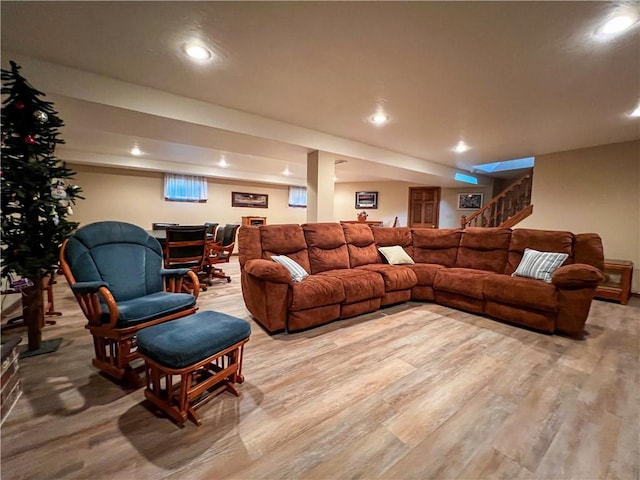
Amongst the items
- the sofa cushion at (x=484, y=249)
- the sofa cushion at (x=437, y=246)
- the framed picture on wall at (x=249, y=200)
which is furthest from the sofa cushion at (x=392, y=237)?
the framed picture on wall at (x=249, y=200)

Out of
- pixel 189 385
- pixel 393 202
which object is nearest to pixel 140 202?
pixel 189 385

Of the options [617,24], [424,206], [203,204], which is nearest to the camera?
[617,24]

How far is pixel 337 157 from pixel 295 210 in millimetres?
4554

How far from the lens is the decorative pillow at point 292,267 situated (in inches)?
109

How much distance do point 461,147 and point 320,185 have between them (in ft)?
8.37

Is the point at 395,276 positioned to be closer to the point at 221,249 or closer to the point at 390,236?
the point at 390,236

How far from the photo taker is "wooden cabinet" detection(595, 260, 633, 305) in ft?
12.6

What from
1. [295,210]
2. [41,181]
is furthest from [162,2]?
[295,210]

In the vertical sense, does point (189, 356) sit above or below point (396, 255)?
below

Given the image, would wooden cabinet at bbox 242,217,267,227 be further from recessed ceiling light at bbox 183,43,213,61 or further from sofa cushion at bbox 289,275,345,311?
recessed ceiling light at bbox 183,43,213,61

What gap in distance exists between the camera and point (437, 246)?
13.4ft

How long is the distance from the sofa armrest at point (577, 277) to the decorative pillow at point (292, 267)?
2.53 meters

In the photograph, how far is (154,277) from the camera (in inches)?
88.5

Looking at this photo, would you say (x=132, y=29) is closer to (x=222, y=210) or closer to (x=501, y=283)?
(x=501, y=283)
